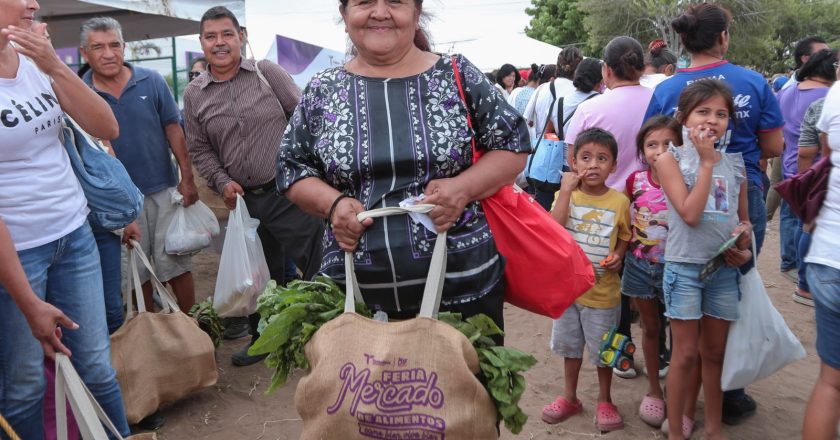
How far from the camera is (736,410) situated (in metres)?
3.60

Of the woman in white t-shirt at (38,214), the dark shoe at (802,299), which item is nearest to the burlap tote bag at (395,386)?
the woman in white t-shirt at (38,214)

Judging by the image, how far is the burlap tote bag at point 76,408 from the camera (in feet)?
6.66

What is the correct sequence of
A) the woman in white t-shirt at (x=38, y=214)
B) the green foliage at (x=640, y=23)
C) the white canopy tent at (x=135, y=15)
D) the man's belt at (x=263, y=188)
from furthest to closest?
the green foliage at (x=640, y=23), the white canopy tent at (x=135, y=15), the man's belt at (x=263, y=188), the woman in white t-shirt at (x=38, y=214)

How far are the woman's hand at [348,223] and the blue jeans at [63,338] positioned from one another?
119 cm

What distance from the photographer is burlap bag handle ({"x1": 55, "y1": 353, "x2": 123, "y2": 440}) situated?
6.68 ft

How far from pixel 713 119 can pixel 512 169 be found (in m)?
1.32

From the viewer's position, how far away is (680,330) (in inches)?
119

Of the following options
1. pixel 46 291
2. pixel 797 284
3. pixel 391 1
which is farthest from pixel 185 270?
pixel 797 284

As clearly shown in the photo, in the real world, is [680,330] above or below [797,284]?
above

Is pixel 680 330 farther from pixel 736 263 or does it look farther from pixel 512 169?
pixel 512 169

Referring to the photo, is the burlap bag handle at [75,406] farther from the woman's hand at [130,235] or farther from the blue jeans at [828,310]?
the blue jeans at [828,310]

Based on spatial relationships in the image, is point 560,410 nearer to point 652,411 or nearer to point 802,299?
point 652,411

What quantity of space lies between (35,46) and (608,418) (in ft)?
10.3

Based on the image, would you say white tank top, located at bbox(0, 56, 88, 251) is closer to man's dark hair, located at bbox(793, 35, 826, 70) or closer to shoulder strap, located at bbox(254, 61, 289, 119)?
shoulder strap, located at bbox(254, 61, 289, 119)
